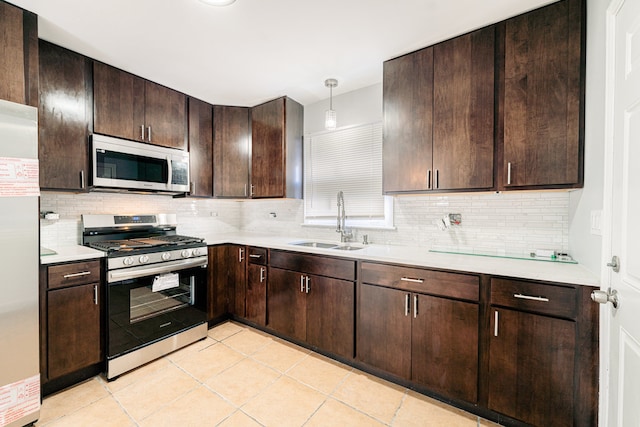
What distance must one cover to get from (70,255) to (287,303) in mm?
1702

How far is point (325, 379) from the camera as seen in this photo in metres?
2.09

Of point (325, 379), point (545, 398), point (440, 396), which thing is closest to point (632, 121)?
point (545, 398)

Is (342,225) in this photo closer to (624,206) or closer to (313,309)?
(313,309)

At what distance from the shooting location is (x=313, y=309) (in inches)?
93.7

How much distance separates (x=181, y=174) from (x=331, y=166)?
1.62m

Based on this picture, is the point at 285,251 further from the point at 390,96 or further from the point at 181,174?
the point at 390,96

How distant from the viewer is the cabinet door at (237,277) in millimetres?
2916

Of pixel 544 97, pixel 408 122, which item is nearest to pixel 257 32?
pixel 408 122

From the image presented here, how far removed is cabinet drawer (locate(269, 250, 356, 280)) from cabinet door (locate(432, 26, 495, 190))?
0.94 m

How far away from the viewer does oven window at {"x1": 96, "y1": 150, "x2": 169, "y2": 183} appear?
7.51ft

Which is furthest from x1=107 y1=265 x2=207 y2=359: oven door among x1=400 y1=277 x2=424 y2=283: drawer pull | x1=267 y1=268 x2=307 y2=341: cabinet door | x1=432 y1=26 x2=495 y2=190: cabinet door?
x1=432 y1=26 x2=495 y2=190: cabinet door

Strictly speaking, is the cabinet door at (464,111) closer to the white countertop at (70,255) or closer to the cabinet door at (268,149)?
the cabinet door at (268,149)

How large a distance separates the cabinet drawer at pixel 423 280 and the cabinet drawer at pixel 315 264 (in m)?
0.15

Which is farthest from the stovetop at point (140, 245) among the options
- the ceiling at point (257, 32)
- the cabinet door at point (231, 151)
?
the ceiling at point (257, 32)
